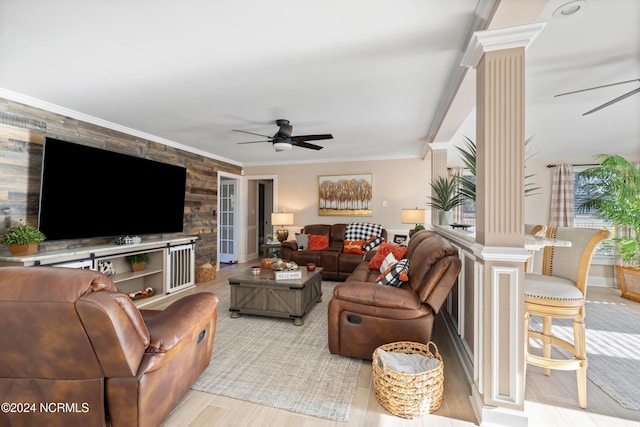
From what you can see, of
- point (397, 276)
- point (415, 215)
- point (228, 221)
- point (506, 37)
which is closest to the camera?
point (506, 37)

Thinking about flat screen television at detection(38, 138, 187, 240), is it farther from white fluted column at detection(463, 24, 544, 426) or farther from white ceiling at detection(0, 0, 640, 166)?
white fluted column at detection(463, 24, 544, 426)

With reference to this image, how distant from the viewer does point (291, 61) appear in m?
2.12

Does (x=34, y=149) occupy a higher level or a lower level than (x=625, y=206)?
higher

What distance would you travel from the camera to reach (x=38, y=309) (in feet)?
3.50

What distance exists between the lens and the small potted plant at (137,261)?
150 inches

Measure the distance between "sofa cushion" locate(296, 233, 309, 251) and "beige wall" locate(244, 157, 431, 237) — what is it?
0.79m

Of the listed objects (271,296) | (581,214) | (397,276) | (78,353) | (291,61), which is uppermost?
(291,61)

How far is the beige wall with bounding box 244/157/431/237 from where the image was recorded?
544 cm

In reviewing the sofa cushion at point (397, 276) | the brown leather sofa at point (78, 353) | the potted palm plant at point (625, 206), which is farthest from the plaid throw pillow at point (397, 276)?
the potted palm plant at point (625, 206)

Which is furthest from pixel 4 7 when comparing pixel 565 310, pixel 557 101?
pixel 557 101

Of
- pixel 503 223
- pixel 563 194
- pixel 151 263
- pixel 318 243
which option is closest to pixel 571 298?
pixel 503 223

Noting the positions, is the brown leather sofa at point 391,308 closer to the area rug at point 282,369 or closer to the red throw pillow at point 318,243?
the area rug at point 282,369

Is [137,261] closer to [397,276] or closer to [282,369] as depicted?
[282,369]

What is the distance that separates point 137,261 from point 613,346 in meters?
5.49
